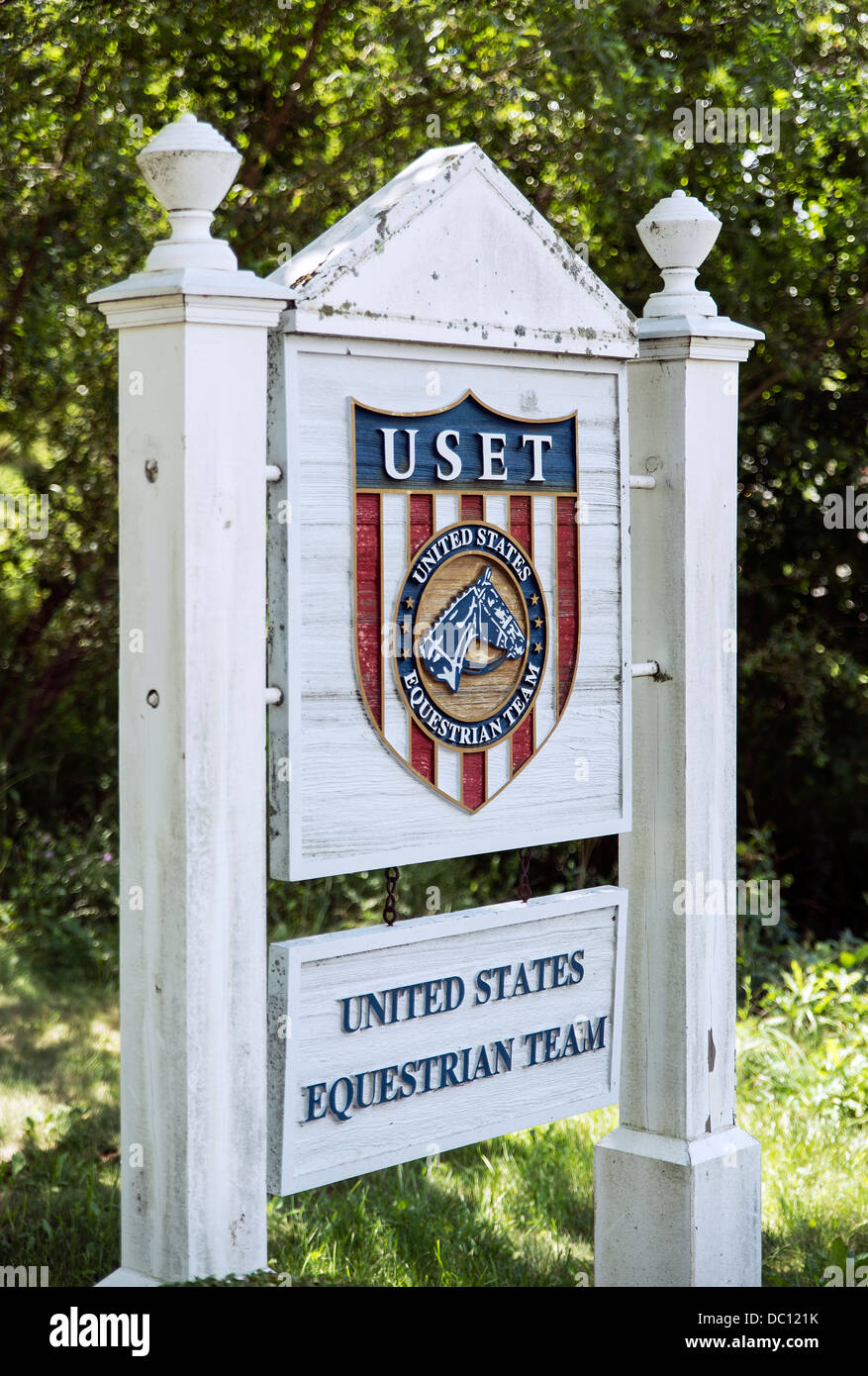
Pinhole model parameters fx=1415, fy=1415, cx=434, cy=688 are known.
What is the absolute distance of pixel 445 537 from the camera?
8.59 ft

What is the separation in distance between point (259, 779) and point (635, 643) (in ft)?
3.84

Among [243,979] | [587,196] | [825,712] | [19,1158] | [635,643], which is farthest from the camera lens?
[825,712]

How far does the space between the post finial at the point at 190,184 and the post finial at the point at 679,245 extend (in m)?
1.16

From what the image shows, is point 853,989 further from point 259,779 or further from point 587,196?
point 259,779

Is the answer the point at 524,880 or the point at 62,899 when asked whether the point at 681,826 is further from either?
the point at 62,899

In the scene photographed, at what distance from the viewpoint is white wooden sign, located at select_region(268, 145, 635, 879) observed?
94.4 inches

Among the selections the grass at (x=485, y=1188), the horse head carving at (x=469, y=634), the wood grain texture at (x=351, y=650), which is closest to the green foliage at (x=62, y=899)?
the grass at (x=485, y=1188)

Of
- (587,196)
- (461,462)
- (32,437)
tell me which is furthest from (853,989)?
(32,437)

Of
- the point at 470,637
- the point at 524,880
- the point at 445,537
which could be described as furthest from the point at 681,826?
the point at 445,537

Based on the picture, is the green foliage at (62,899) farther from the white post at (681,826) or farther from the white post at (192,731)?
the white post at (192,731)

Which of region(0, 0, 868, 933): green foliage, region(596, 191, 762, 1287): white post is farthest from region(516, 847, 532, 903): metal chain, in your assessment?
region(0, 0, 868, 933): green foliage

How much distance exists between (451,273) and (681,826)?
1.29 metres

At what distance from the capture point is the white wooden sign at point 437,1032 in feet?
7.96

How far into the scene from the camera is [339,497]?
244 centimetres
